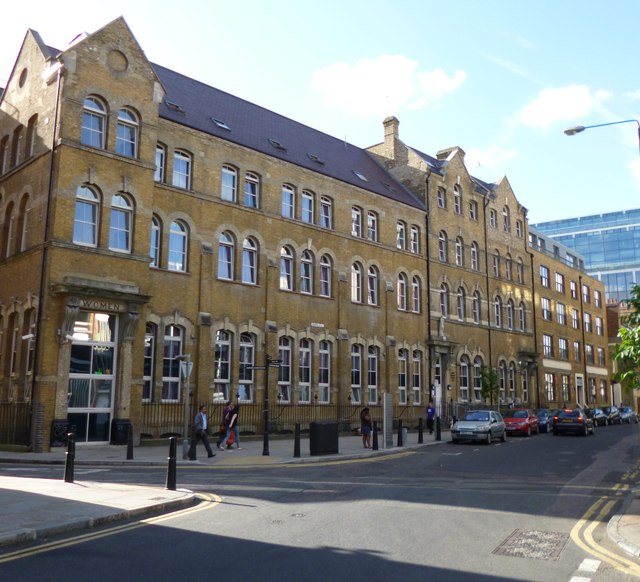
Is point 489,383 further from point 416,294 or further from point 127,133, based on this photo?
point 127,133

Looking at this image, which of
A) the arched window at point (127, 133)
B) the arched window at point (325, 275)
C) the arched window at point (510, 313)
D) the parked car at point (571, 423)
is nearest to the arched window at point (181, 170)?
the arched window at point (127, 133)

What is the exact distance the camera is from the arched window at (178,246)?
1061 inches

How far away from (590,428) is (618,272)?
324ft

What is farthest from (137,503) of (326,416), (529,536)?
(326,416)

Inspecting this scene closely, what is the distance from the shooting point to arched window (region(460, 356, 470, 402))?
41969 millimetres

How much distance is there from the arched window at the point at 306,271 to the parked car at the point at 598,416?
2385 centimetres

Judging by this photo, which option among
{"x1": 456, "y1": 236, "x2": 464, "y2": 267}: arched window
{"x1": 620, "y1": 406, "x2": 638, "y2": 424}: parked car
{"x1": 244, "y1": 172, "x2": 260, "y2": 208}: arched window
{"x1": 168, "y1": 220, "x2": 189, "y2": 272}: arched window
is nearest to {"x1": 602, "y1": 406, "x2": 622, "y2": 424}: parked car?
{"x1": 620, "y1": 406, "x2": 638, "y2": 424}: parked car

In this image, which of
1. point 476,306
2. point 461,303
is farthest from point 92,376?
point 476,306

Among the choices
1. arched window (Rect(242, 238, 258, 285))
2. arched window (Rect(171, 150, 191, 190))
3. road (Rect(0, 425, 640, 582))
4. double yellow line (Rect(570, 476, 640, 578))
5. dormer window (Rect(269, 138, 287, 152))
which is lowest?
double yellow line (Rect(570, 476, 640, 578))

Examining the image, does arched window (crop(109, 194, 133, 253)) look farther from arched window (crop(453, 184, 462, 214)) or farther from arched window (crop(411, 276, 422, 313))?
arched window (crop(453, 184, 462, 214))

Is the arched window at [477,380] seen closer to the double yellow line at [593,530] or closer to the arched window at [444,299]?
the arched window at [444,299]

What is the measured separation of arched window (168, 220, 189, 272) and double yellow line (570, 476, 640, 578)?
18.6 metres

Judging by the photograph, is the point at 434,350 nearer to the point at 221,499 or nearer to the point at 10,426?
the point at 10,426

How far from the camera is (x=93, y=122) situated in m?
24.2
